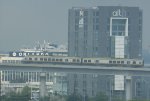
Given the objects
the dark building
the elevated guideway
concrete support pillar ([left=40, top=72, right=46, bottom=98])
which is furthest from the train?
the dark building

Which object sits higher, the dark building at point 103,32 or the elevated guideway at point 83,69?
the dark building at point 103,32

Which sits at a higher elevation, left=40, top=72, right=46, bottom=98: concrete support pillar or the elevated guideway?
the elevated guideway

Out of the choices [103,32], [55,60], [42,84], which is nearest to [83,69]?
[55,60]

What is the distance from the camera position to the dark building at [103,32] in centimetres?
7794

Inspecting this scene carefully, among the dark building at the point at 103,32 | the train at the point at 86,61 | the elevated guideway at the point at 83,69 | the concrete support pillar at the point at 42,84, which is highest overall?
the dark building at the point at 103,32

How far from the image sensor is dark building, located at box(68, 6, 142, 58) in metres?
77.9

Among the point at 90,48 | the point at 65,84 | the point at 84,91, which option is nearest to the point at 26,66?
the point at 84,91

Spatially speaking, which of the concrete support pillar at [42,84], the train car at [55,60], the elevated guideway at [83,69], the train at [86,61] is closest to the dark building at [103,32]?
the concrete support pillar at [42,84]

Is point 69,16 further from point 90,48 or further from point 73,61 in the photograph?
point 73,61

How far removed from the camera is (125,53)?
79.6 metres

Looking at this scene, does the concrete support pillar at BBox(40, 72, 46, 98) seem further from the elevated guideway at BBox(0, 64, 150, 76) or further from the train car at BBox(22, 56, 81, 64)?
the train car at BBox(22, 56, 81, 64)

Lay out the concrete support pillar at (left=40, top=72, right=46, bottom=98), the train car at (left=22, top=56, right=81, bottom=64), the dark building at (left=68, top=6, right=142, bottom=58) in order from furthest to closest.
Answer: the dark building at (left=68, top=6, right=142, bottom=58) < the concrete support pillar at (left=40, top=72, right=46, bottom=98) < the train car at (left=22, top=56, right=81, bottom=64)

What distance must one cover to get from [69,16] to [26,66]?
93.7 feet

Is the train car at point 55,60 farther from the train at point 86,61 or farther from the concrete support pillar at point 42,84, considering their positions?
the concrete support pillar at point 42,84
